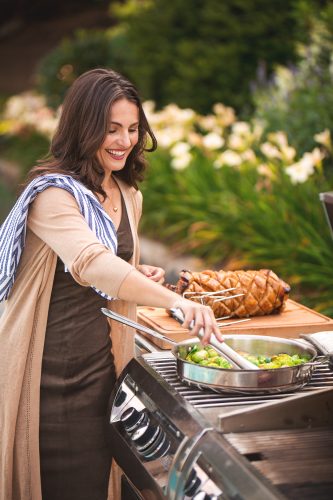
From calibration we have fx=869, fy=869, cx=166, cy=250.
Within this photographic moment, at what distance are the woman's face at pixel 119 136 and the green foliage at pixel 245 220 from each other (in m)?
2.49

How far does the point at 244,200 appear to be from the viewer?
23.4ft

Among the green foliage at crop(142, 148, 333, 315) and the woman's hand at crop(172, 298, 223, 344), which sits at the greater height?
the woman's hand at crop(172, 298, 223, 344)

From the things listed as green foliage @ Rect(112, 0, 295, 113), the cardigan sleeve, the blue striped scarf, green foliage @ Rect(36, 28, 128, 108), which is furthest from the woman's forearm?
green foliage @ Rect(36, 28, 128, 108)

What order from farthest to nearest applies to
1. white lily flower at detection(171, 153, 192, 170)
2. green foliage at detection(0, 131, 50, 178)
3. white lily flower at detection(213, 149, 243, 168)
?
green foliage at detection(0, 131, 50, 178), white lily flower at detection(171, 153, 192, 170), white lily flower at detection(213, 149, 243, 168)

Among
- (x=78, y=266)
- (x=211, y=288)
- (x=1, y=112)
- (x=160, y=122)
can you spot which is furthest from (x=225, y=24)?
(x=1, y=112)

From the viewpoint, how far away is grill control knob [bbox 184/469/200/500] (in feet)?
7.36

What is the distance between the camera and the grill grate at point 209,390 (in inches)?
100

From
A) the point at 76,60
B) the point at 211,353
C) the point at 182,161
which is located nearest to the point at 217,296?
the point at 211,353

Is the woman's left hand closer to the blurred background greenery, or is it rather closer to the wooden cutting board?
the wooden cutting board

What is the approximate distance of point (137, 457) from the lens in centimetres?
266

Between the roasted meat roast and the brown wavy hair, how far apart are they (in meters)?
0.59

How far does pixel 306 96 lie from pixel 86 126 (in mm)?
5290

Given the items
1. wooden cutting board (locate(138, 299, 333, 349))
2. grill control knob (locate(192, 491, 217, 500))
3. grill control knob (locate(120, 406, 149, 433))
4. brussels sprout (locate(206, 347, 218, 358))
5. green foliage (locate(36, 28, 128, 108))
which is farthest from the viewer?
green foliage (locate(36, 28, 128, 108))

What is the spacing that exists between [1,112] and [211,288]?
16056 millimetres
